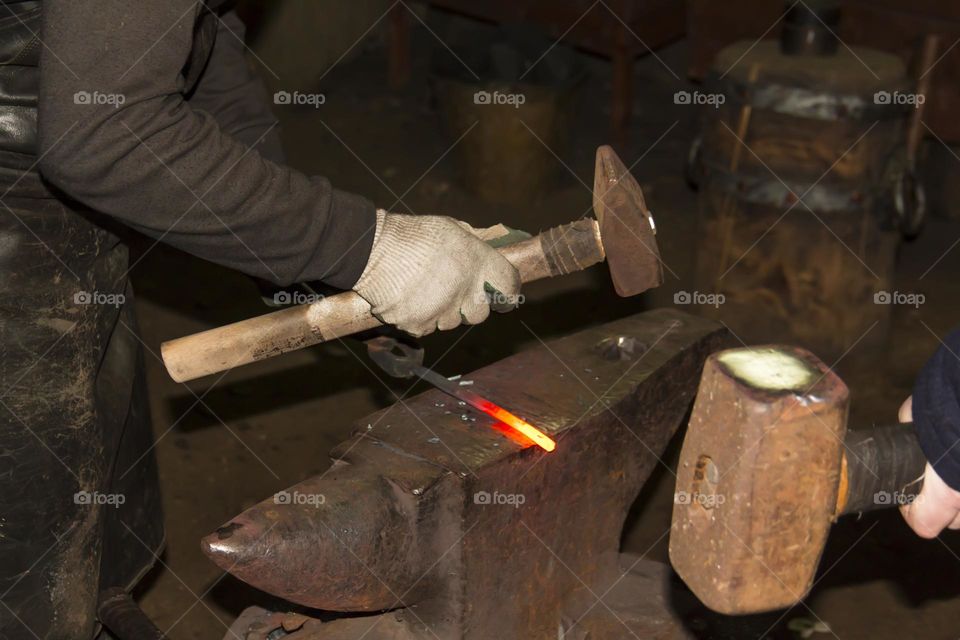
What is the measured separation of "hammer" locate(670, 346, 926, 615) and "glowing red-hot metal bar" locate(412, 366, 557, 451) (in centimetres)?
41

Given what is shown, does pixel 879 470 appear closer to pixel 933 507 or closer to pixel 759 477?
pixel 933 507

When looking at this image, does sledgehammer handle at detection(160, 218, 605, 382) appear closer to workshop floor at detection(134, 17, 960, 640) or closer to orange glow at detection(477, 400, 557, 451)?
orange glow at detection(477, 400, 557, 451)

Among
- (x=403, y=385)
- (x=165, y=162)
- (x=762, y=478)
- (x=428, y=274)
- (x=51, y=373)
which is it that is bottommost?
(x=403, y=385)

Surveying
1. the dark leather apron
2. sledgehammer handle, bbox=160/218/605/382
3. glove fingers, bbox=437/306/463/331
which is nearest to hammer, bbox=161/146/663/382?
sledgehammer handle, bbox=160/218/605/382

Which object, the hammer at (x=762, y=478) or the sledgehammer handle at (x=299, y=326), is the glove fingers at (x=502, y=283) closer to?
the sledgehammer handle at (x=299, y=326)

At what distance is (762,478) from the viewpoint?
1.30 metres

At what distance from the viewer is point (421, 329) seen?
199 cm

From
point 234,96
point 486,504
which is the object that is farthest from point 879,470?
point 234,96

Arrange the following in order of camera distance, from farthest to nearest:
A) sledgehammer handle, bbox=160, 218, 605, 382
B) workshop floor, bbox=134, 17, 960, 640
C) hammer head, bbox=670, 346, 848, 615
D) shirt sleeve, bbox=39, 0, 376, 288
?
workshop floor, bbox=134, 17, 960, 640
sledgehammer handle, bbox=160, 218, 605, 382
shirt sleeve, bbox=39, 0, 376, 288
hammer head, bbox=670, 346, 848, 615

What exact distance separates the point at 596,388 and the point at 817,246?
2.04m

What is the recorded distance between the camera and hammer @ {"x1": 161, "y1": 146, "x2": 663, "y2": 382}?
1913 millimetres

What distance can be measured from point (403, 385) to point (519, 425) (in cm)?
200

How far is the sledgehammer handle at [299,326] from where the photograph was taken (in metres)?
1.91

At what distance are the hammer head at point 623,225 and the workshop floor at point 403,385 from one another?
4.21 feet
